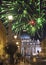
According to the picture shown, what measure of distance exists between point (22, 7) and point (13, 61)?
146 inches

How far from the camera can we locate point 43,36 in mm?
13203

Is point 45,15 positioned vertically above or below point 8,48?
above

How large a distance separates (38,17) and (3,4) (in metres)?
1.62

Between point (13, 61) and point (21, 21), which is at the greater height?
point (21, 21)

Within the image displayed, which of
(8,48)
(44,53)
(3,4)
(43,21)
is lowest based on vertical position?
(44,53)

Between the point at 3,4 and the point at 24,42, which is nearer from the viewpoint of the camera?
the point at 3,4

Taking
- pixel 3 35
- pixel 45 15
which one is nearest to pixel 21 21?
pixel 45 15

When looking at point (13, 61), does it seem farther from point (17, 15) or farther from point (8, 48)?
point (17, 15)

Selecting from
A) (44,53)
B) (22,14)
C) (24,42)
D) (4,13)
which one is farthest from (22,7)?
(24,42)

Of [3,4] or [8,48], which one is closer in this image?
[8,48]

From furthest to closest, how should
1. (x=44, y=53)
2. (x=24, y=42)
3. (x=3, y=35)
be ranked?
(x=24, y=42) → (x=3, y=35) → (x=44, y=53)

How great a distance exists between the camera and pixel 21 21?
11.2m

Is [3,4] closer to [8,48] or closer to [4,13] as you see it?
[4,13]

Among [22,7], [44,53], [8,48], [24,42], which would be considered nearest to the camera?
[8,48]
